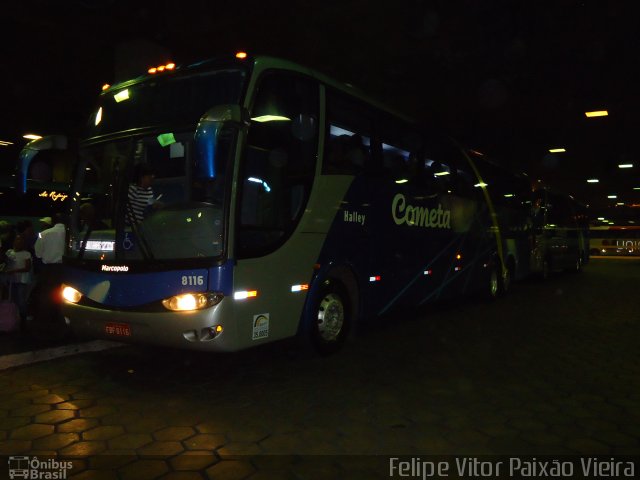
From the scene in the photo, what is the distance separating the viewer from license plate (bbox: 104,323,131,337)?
18.4 ft

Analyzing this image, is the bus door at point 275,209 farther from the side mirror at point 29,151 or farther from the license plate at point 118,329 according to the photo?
the side mirror at point 29,151

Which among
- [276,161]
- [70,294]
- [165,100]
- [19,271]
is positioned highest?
[165,100]

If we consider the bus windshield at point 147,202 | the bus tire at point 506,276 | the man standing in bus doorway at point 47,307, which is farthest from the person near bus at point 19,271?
the bus tire at point 506,276

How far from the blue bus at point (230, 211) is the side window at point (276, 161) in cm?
2

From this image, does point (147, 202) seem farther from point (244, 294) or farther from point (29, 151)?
point (29, 151)

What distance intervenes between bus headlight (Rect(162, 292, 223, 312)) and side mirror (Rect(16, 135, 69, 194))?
2380 millimetres

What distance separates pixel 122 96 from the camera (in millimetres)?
6402

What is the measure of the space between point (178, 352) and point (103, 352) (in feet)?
3.06

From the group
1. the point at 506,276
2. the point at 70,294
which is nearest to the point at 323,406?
the point at 70,294

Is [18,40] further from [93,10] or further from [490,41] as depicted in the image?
[490,41]

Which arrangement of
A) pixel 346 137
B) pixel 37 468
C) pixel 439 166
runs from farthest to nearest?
pixel 439 166, pixel 346 137, pixel 37 468

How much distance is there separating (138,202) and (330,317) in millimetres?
2725

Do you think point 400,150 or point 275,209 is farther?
point 400,150

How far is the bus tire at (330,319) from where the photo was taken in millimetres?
6590
